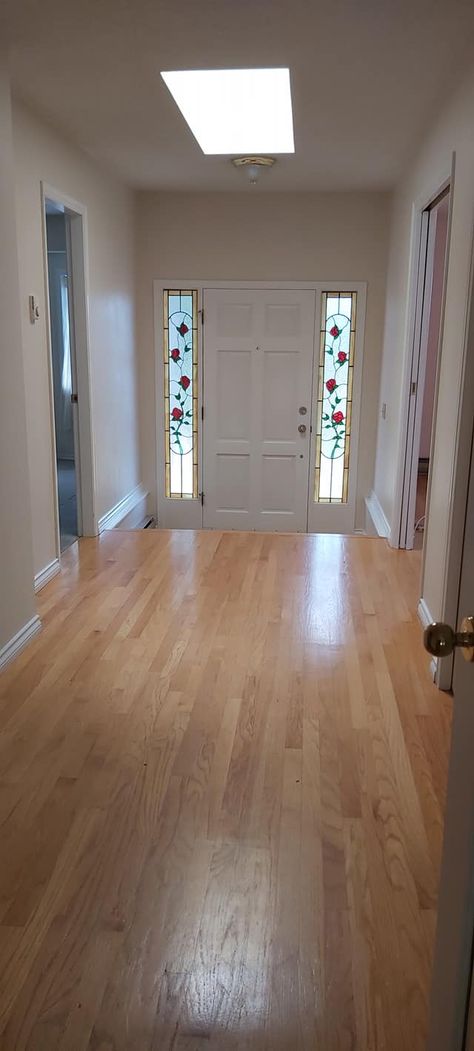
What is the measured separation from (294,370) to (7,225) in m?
3.48

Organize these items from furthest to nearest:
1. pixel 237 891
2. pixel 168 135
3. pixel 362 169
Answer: pixel 362 169
pixel 168 135
pixel 237 891

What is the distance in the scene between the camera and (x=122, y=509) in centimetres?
585

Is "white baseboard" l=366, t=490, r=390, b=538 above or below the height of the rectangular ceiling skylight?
below

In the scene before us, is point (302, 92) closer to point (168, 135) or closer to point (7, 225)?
point (168, 135)

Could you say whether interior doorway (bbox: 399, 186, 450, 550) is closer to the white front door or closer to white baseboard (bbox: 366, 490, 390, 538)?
white baseboard (bbox: 366, 490, 390, 538)

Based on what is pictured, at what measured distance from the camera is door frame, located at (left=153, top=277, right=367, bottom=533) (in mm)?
6105

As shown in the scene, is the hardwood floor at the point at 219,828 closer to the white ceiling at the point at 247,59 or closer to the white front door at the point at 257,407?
the white ceiling at the point at 247,59

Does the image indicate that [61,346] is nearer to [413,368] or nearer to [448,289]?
[413,368]

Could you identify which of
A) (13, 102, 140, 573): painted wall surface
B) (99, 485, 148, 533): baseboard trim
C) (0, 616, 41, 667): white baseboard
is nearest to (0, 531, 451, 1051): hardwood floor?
(0, 616, 41, 667): white baseboard

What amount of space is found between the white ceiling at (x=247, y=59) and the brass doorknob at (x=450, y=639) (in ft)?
8.04

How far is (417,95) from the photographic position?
3545 millimetres

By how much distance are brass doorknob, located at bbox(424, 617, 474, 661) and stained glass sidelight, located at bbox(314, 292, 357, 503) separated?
541 cm

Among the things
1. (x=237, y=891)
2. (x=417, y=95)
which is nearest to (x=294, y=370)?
(x=417, y=95)

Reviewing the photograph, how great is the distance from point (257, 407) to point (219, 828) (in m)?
4.61
